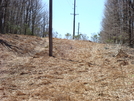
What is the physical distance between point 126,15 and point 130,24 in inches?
36.9

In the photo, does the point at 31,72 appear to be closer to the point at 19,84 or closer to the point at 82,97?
the point at 19,84

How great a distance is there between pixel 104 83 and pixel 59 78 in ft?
4.89

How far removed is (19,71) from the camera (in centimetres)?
559

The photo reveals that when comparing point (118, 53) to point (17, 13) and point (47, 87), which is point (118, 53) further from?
point (17, 13)

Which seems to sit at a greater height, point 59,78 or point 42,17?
point 42,17

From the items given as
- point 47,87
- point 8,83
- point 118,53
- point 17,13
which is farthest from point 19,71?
point 17,13

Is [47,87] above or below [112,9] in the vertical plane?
below

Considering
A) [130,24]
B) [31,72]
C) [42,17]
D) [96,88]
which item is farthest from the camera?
[42,17]

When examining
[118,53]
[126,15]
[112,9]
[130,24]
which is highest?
[112,9]

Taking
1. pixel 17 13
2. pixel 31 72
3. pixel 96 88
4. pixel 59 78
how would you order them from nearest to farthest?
pixel 96 88 < pixel 59 78 < pixel 31 72 < pixel 17 13

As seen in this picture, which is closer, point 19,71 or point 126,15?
point 19,71

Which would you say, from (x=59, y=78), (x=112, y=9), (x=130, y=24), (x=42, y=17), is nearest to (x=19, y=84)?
(x=59, y=78)

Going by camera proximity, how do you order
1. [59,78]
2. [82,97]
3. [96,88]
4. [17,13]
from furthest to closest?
[17,13] → [59,78] → [96,88] → [82,97]

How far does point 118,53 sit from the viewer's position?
8.70 metres
